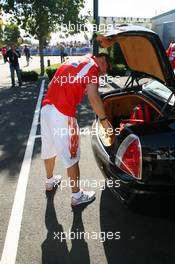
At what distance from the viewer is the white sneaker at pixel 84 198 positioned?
3611 mm

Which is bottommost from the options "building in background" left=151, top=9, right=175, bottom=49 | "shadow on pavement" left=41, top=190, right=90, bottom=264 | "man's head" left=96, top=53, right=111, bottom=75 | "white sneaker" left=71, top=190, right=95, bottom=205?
"shadow on pavement" left=41, top=190, right=90, bottom=264

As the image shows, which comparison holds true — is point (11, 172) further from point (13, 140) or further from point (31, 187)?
point (13, 140)

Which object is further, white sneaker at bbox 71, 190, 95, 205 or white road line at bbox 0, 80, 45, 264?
white sneaker at bbox 71, 190, 95, 205

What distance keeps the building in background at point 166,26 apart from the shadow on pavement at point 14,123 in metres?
16.6

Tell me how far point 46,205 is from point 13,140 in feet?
8.23

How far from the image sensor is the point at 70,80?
3.30 metres

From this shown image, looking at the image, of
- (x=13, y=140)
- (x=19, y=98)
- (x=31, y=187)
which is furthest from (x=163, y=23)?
Answer: (x=31, y=187)

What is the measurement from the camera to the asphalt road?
276 centimetres

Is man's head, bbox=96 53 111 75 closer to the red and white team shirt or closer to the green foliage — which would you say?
the red and white team shirt

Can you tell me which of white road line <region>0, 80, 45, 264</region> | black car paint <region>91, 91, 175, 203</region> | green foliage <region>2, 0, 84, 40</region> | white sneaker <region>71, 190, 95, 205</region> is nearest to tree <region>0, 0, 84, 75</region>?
green foliage <region>2, 0, 84, 40</region>

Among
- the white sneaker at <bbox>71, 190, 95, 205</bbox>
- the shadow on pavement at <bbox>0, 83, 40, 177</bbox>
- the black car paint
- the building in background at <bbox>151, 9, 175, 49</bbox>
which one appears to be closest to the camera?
the black car paint

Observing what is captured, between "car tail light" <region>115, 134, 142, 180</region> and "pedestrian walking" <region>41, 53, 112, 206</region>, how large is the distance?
0.59 m

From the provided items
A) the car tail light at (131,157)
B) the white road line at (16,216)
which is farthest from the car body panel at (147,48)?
the white road line at (16,216)

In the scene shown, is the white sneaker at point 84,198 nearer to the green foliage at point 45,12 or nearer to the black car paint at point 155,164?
the black car paint at point 155,164
